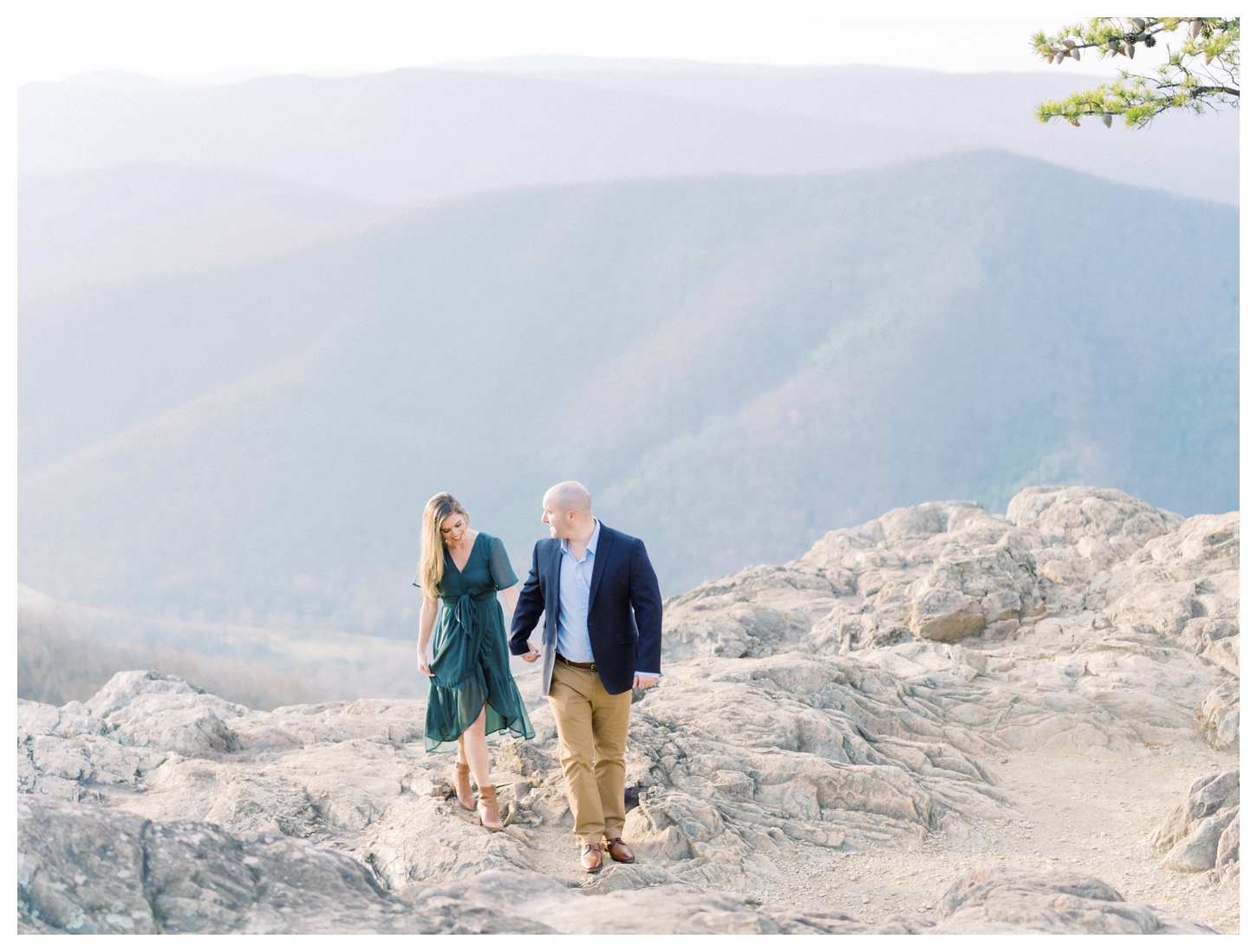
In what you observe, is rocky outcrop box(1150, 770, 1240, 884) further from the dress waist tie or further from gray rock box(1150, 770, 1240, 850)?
the dress waist tie

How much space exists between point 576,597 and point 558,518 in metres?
0.39

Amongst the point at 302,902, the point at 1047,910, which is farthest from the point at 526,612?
the point at 1047,910

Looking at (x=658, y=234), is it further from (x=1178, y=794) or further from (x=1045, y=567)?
(x=1178, y=794)

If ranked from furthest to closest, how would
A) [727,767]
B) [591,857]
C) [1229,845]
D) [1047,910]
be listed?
1. [727,767]
2. [1229,845]
3. [591,857]
4. [1047,910]

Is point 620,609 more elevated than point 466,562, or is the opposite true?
point 466,562

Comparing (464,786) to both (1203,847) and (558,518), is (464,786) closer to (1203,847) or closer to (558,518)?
(558,518)

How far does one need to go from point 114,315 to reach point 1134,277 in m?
36.0

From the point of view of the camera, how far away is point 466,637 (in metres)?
5.07

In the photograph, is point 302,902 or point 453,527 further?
point 453,527

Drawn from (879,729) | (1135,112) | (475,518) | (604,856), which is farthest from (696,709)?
(475,518)

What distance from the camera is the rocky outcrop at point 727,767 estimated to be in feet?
12.3

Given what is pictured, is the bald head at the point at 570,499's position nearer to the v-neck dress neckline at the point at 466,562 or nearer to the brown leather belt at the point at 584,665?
the v-neck dress neckline at the point at 466,562

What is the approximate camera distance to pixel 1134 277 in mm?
34812

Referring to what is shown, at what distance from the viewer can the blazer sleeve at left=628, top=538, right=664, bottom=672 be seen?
464cm
